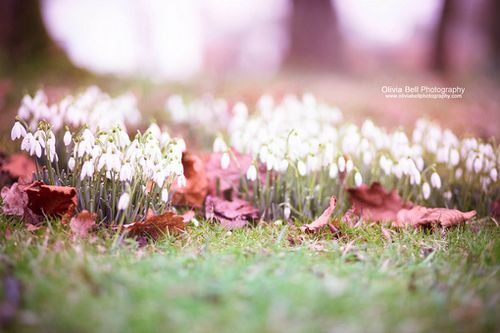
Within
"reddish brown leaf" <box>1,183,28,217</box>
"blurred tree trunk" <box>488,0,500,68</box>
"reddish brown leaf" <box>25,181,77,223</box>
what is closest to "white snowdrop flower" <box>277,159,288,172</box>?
"reddish brown leaf" <box>25,181,77,223</box>

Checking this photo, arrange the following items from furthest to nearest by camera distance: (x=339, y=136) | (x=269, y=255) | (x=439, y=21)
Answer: (x=439, y=21) < (x=339, y=136) < (x=269, y=255)

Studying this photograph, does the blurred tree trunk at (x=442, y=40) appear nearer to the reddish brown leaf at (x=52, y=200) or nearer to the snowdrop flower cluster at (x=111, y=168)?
the snowdrop flower cluster at (x=111, y=168)

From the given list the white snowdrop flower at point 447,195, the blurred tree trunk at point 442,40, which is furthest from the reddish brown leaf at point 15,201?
the blurred tree trunk at point 442,40

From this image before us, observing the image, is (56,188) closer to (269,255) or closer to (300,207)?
(269,255)

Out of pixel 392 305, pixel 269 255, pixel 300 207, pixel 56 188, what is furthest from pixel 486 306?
pixel 56 188

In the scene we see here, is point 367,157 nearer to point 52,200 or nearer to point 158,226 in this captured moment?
point 158,226

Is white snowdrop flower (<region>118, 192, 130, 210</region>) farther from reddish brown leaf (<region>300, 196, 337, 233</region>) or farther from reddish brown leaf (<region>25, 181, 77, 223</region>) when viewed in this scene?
reddish brown leaf (<region>300, 196, 337, 233</region>)
